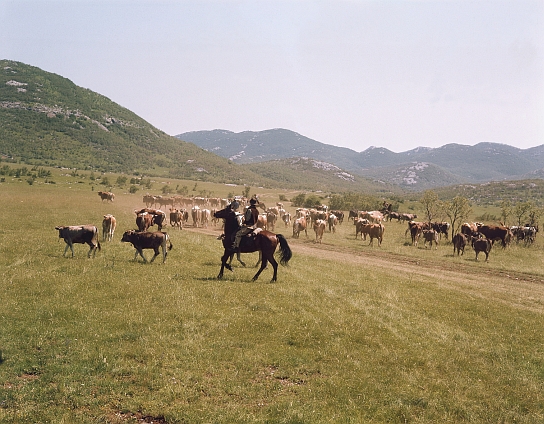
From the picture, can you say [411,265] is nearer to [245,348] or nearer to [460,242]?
[460,242]

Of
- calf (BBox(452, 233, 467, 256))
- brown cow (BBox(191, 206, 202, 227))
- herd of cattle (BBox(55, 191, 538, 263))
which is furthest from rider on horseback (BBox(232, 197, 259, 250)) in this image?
brown cow (BBox(191, 206, 202, 227))

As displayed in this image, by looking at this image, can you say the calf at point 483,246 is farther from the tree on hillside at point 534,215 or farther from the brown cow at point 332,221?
the tree on hillside at point 534,215

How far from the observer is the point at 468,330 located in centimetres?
1254

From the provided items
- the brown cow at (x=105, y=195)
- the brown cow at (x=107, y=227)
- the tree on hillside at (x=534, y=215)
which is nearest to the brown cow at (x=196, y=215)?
the brown cow at (x=107, y=227)

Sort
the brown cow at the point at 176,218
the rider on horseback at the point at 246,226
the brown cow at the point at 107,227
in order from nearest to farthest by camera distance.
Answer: the rider on horseback at the point at 246,226 < the brown cow at the point at 107,227 < the brown cow at the point at 176,218

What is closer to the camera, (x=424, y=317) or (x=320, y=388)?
(x=320, y=388)

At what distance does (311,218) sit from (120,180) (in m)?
71.5

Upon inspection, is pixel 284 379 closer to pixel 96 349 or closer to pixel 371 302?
pixel 96 349

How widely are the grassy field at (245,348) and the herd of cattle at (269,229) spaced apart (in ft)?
3.83

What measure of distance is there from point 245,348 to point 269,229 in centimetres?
3221

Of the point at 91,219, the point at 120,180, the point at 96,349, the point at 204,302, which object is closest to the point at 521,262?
the point at 204,302

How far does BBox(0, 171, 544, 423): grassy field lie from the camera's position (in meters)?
7.11

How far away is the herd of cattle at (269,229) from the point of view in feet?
56.6

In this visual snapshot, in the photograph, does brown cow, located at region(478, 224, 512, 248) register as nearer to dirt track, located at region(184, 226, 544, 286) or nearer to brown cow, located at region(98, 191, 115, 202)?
dirt track, located at region(184, 226, 544, 286)
